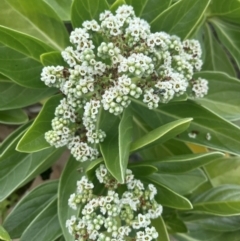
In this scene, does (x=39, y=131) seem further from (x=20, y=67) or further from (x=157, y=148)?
(x=157, y=148)

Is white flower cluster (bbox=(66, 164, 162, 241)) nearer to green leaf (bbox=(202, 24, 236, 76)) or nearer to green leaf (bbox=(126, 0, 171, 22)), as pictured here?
green leaf (bbox=(126, 0, 171, 22))

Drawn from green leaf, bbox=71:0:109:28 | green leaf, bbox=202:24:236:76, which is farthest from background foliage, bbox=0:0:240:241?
green leaf, bbox=202:24:236:76

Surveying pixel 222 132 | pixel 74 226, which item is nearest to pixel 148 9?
A: pixel 222 132

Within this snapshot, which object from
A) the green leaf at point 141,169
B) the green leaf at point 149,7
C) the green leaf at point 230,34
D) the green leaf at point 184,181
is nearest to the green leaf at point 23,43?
the green leaf at point 149,7

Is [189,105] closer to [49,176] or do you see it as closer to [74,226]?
[74,226]

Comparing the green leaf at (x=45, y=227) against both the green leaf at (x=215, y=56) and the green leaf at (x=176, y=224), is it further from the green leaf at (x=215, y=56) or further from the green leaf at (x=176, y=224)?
the green leaf at (x=215, y=56)

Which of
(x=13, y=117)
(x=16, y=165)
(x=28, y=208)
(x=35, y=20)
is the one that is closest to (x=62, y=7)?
(x=35, y=20)

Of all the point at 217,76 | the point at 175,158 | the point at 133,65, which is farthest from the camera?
the point at 217,76
